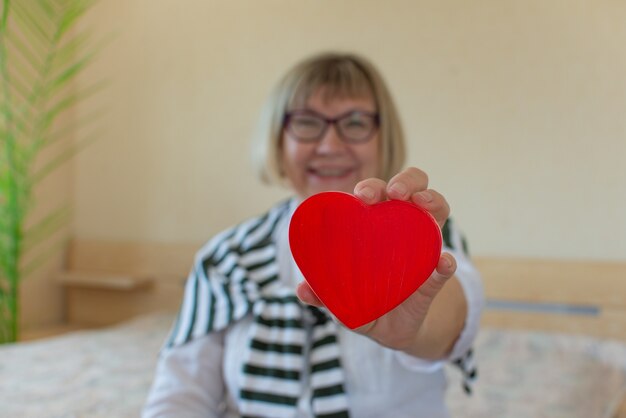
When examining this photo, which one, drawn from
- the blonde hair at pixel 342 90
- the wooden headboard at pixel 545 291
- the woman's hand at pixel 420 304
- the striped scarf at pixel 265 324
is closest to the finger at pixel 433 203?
the woman's hand at pixel 420 304

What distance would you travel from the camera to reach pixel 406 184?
40cm

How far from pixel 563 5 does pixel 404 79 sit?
15.4 inches

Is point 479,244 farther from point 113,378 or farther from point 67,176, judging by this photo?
point 67,176

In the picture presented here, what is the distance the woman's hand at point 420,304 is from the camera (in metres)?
0.39

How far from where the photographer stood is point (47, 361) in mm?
1164

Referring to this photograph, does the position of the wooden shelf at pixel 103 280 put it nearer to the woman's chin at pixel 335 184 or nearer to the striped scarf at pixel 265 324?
the striped scarf at pixel 265 324

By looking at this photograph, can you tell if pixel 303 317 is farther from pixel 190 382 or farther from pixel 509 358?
pixel 509 358

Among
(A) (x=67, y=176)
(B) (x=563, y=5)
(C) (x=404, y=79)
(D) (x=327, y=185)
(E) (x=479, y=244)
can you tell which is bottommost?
(E) (x=479, y=244)

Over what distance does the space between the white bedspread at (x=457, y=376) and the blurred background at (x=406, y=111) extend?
0.74 ft

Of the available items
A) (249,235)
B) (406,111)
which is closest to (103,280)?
(406,111)

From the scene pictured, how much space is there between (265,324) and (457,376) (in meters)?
0.63

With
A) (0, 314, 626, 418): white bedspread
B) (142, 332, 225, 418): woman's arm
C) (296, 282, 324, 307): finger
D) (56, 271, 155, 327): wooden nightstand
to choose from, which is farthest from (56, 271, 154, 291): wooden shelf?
(296, 282, 324, 307): finger

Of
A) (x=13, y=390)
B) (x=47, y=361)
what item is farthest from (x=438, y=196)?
(x=47, y=361)

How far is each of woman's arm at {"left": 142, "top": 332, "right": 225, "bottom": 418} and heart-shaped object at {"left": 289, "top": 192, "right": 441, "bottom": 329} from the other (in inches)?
13.7
